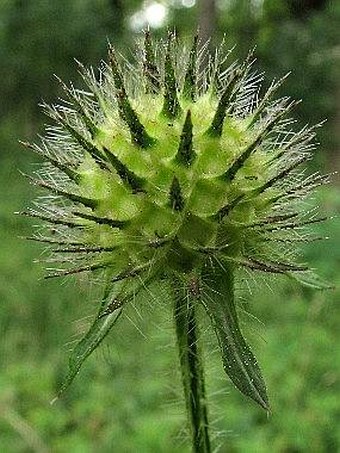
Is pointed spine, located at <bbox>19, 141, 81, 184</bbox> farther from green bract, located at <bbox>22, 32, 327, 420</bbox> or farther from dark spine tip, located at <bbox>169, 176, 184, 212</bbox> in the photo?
dark spine tip, located at <bbox>169, 176, 184, 212</bbox>

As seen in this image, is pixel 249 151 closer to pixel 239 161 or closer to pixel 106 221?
pixel 239 161

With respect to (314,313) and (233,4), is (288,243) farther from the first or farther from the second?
(233,4)

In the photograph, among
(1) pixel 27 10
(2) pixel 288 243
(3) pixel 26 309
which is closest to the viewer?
(2) pixel 288 243

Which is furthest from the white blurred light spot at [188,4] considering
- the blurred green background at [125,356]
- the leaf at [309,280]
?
the leaf at [309,280]

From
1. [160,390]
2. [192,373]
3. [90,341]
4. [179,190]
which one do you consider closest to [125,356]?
[160,390]

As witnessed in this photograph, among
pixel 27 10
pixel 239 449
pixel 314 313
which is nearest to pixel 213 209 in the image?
pixel 239 449

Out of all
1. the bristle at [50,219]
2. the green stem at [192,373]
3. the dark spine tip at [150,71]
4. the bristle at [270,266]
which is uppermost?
the dark spine tip at [150,71]

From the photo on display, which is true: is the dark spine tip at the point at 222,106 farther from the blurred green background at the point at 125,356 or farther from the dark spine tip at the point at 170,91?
the blurred green background at the point at 125,356
